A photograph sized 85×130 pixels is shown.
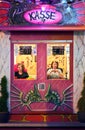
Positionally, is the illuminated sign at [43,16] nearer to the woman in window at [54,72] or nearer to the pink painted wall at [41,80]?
the pink painted wall at [41,80]

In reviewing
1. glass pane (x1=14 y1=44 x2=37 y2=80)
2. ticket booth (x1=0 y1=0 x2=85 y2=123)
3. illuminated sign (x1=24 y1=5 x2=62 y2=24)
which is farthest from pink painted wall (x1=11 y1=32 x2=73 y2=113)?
illuminated sign (x1=24 y1=5 x2=62 y2=24)

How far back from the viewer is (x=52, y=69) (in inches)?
670

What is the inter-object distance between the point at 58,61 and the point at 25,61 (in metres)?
1.10

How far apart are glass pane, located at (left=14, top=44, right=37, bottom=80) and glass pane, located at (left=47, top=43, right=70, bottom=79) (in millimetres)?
499

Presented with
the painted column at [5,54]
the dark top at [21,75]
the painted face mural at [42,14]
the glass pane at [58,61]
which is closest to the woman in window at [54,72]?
the glass pane at [58,61]

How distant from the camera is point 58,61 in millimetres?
17031

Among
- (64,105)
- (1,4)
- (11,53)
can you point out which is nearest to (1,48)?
(11,53)

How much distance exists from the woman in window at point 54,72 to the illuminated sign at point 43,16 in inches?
66.0

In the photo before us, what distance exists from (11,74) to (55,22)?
239 cm

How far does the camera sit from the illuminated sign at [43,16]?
52.4ft

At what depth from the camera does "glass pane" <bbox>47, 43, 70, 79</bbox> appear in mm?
16984

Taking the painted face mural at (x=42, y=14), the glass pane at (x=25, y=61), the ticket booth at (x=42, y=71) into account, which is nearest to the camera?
the painted face mural at (x=42, y=14)

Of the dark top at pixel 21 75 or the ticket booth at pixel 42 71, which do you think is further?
the dark top at pixel 21 75

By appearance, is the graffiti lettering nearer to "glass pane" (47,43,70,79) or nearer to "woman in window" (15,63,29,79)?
"glass pane" (47,43,70,79)
